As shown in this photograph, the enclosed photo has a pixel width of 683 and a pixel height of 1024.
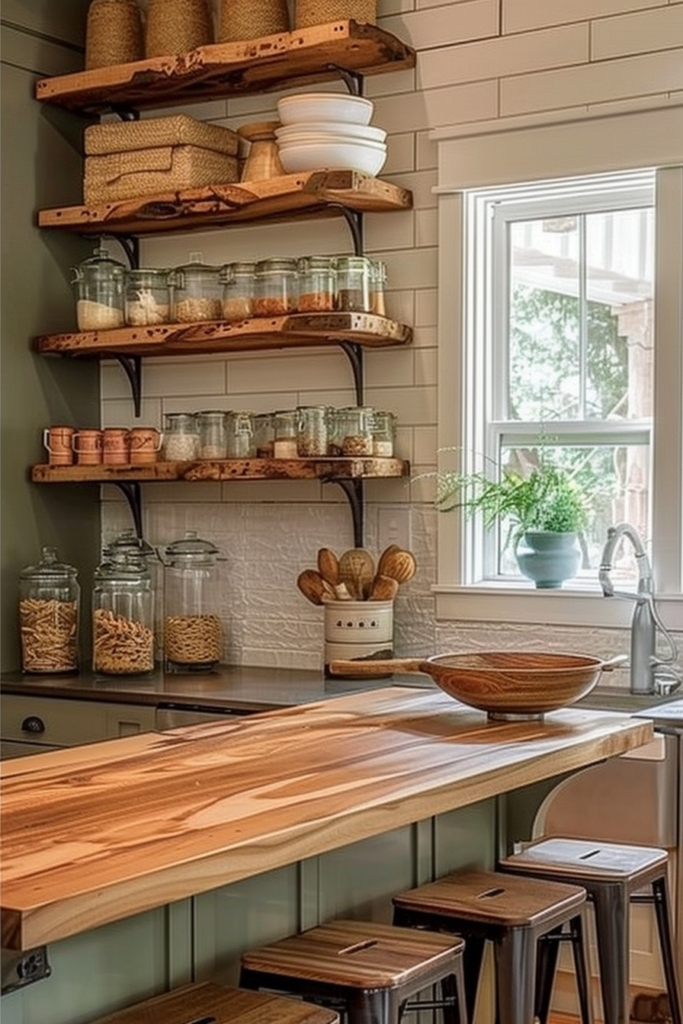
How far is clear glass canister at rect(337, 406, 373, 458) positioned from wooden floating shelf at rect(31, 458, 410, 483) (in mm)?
47

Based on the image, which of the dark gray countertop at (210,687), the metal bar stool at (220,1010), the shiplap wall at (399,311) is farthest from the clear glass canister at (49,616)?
the metal bar stool at (220,1010)

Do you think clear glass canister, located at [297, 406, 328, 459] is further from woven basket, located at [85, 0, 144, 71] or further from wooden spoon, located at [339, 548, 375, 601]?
woven basket, located at [85, 0, 144, 71]

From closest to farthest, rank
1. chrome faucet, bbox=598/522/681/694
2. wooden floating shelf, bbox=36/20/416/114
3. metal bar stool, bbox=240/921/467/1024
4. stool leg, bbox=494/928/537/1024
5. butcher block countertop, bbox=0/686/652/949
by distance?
butcher block countertop, bbox=0/686/652/949, metal bar stool, bbox=240/921/467/1024, stool leg, bbox=494/928/537/1024, chrome faucet, bbox=598/522/681/694, wooden floating shelf, bbox=36/20/416/114

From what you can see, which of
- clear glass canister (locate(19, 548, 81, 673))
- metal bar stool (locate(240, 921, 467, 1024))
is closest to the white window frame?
clear glass canister (locate(19, 548, 81, 673))

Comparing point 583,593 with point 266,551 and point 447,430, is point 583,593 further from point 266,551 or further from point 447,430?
point 266,551

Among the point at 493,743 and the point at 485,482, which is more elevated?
the point at 485,482

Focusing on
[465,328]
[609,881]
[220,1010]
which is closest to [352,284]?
[465,328]

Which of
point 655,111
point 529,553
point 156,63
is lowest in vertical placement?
point 529,553

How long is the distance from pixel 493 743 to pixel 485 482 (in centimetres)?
174

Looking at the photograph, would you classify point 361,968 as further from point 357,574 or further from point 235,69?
point 235,69

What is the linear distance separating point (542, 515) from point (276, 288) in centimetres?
98

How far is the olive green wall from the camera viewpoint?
4.51 m

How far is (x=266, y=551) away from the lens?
4547 millimetres

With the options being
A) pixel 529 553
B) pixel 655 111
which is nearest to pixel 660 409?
pixel 529 553
